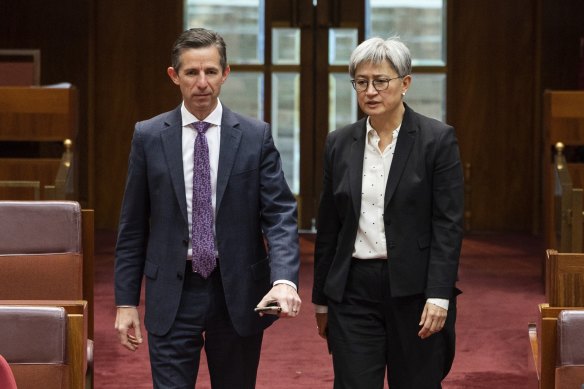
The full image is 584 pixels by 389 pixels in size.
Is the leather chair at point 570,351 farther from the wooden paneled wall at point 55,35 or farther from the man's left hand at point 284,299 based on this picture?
the wooden paneled wall at point 55,35

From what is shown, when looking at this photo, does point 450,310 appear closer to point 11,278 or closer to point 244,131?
point 244,131

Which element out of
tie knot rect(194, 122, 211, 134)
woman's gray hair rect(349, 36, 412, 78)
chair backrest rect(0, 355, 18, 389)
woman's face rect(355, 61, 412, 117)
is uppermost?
woman's gray hair rect(349, 36, 412, 78)

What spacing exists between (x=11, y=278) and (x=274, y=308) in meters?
1.64

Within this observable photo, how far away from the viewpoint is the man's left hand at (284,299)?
2.79m

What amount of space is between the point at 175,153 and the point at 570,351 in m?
1.11

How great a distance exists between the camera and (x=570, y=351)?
305cm

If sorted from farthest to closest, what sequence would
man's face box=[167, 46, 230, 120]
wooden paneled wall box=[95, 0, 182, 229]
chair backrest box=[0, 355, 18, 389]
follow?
wooden paneled wall box=[95, 0, 182, 229] < man's face box=[167, 46, 230, 120] < chair backrest box=[0, 355, 18, 389]

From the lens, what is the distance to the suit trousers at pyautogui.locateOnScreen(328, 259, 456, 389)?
301 cm

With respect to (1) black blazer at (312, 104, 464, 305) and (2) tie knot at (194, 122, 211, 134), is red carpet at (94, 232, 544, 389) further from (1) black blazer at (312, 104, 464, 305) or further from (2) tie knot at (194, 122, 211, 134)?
(2) tie knot at (194, 122, 211, 134)

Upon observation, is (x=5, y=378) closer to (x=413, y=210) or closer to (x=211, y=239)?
(x=211, y=239)

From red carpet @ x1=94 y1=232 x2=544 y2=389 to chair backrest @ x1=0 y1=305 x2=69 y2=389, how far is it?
1643 millimetres

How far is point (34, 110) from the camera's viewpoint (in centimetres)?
770

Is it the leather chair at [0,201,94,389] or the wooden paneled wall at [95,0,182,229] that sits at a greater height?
the wooden paneled wall at [95,0,182,229]

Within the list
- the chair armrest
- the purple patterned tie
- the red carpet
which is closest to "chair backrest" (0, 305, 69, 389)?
the purple patterned tie
